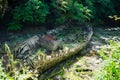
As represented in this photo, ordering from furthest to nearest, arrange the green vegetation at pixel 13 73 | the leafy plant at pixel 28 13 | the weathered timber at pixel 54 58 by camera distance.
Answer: the leafy plant at pixel 28 13
the weathered timber at pixel 54 58
the green vegetation at pixel 13 73

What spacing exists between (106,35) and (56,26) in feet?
6.54

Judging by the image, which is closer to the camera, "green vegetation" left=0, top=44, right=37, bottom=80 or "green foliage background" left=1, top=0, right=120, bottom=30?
"green vegetation" left=0, top=44, right=37, bottom=80

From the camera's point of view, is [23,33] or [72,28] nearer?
[23,33]

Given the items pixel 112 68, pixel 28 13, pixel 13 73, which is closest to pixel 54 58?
pixel 13 73

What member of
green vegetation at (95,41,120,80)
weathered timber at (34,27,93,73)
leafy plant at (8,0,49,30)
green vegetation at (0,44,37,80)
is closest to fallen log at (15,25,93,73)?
weathered timber at (34,27,93,73)

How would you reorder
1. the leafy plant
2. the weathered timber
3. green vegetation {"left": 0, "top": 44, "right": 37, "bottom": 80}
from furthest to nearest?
1. the leafy plant
2. the weathered timber
3. green vegetation {"left": 0, "top": 44, "right": 37, "bottom": 80}

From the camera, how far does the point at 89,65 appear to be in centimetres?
767

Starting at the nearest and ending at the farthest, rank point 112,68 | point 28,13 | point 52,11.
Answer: point 112,68 → point 28,13 → point 52,11

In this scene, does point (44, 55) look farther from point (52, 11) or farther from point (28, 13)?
point (52, 11)

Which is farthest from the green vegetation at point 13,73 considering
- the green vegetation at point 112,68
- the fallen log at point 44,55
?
the green vegetation at point 112,68


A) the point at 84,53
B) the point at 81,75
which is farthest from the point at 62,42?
the point at 81,75

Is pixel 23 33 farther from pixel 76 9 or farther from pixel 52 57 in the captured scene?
pixel 52 57

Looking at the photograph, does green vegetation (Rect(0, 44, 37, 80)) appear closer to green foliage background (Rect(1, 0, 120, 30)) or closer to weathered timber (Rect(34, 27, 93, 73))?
weathered timber (Rect(34, 27, 93, 73))

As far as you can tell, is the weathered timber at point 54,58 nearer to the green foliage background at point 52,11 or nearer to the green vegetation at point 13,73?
the green vegetation at point 13,73
